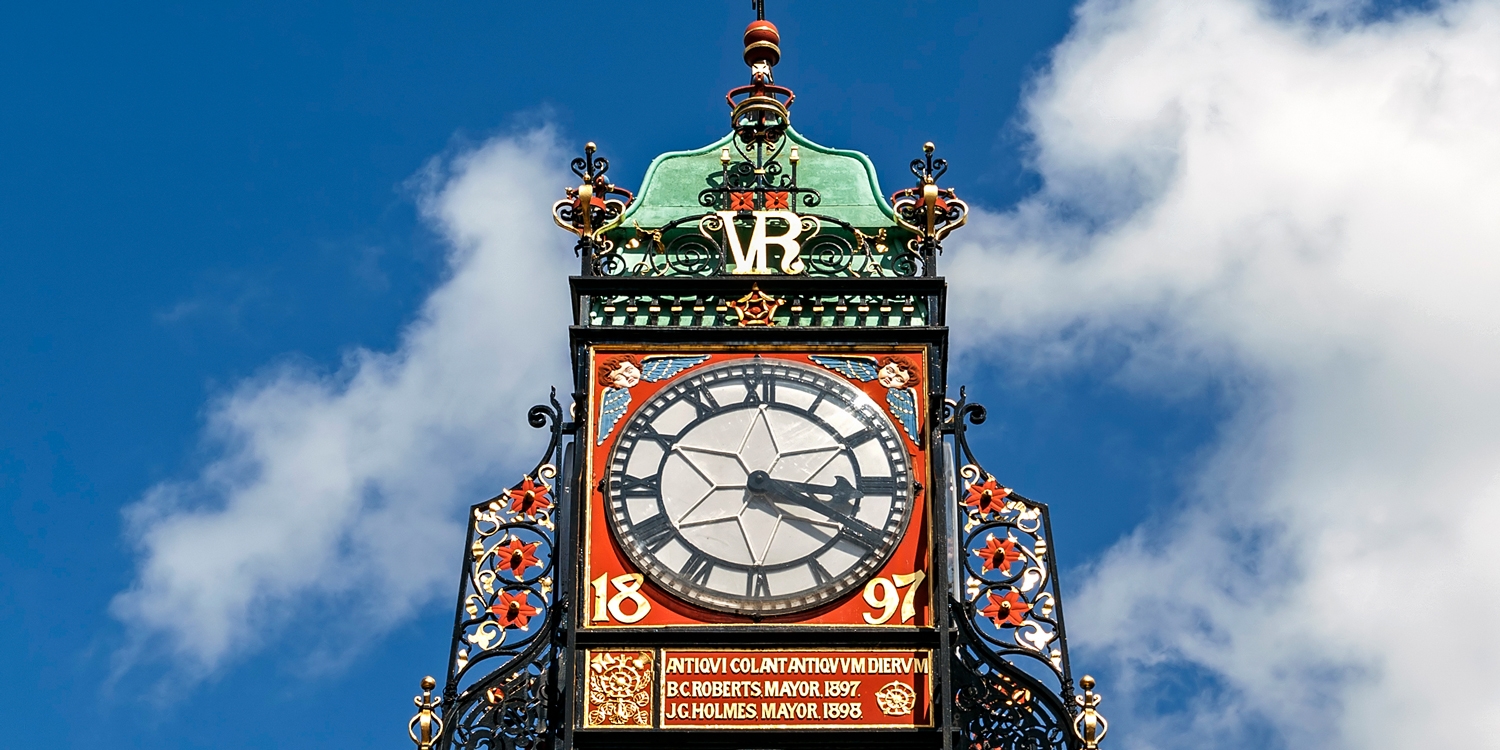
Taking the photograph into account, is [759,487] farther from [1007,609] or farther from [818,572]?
[1007,609]

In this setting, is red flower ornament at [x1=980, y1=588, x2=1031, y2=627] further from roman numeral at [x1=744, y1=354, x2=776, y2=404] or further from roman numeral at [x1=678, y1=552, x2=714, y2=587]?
roman numeral at [x1=744, y1=354, x2=776, y2=404]

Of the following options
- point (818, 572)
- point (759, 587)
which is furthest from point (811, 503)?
point (759, 587)

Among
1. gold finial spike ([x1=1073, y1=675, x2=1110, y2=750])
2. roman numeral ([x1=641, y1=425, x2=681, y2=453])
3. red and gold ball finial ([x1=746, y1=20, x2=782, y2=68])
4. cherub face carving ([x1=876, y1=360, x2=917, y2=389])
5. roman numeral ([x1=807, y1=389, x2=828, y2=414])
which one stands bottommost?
gold finial spike ([x1=1073, y1=675, x2=1110, y2=750])

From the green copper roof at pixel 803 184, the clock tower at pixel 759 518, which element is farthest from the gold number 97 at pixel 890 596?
the green copper roof at pixel 803 184

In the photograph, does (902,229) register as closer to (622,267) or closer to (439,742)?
(622,267)

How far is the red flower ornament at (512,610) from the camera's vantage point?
816 inches

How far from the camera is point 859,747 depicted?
20125 millimetres

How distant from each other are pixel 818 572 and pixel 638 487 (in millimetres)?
1315

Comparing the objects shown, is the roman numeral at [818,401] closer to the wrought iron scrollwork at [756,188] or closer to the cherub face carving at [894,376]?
the cherub face carving at [894,376]

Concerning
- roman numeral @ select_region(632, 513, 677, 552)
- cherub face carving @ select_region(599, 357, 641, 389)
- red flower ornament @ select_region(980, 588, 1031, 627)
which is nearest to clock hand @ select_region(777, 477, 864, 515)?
roman numeral @ select_region(632, 513, 677, 552)

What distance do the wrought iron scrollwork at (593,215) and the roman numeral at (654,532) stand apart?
2.06m

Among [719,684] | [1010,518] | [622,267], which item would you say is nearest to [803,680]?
[719,684]

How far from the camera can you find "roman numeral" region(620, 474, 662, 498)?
2112 centimetres

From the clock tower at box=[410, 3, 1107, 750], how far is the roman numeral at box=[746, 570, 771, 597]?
0.05ft
